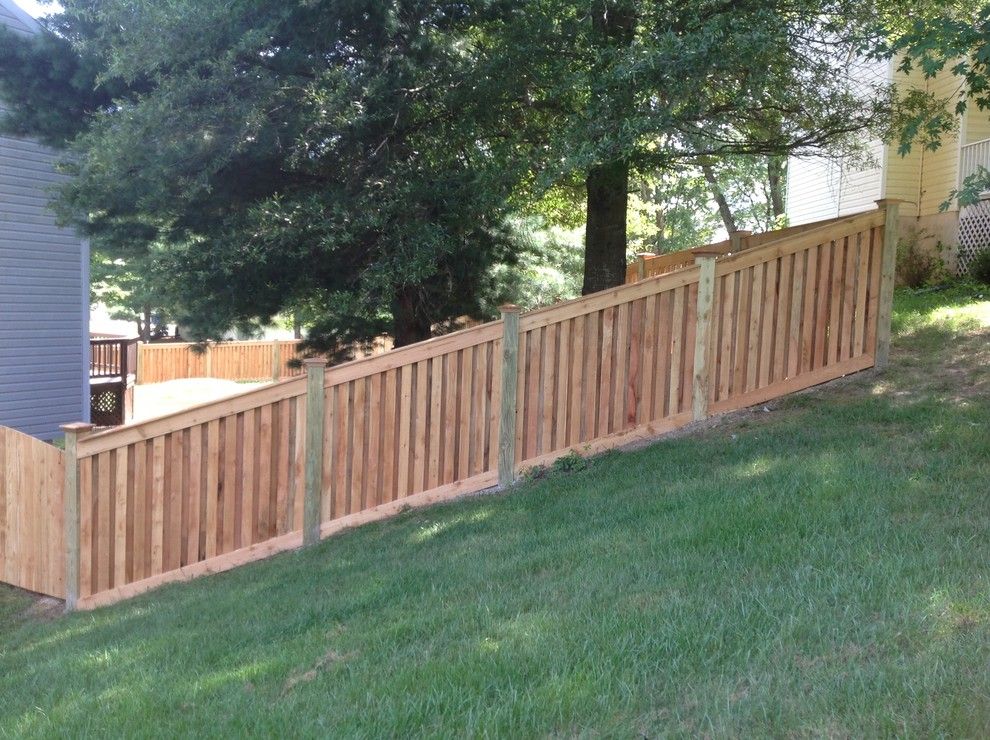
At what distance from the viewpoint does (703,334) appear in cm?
795

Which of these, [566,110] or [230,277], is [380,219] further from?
[566,110]

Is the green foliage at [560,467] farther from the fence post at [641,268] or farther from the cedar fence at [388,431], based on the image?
the fence post at [641,268]

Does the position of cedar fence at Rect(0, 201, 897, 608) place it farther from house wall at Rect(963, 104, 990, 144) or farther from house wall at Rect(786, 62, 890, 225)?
house wall at Rect(963, 104, 990, 144)

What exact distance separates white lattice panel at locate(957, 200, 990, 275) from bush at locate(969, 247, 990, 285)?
0.67 meters

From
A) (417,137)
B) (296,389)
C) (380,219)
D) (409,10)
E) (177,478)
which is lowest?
(177,478)

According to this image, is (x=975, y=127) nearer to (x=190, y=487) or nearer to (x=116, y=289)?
(x=190, y=487)

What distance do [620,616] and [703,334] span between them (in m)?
4.34

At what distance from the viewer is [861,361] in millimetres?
8547

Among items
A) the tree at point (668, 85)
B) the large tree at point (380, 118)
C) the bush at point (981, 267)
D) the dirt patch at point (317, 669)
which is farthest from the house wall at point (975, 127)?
the dirt patch at point (317, 669)

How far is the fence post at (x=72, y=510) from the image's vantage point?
24.8ft

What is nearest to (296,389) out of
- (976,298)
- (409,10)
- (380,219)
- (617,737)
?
(380,219)

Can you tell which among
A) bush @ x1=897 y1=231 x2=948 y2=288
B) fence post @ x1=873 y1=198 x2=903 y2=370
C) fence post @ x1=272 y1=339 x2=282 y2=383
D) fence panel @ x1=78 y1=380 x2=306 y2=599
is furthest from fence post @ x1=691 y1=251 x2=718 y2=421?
fence post @ x1=272 y1=339 x2=282 y2=383

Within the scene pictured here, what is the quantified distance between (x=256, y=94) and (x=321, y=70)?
71 cm

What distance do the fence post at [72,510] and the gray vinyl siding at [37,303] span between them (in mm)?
6724
